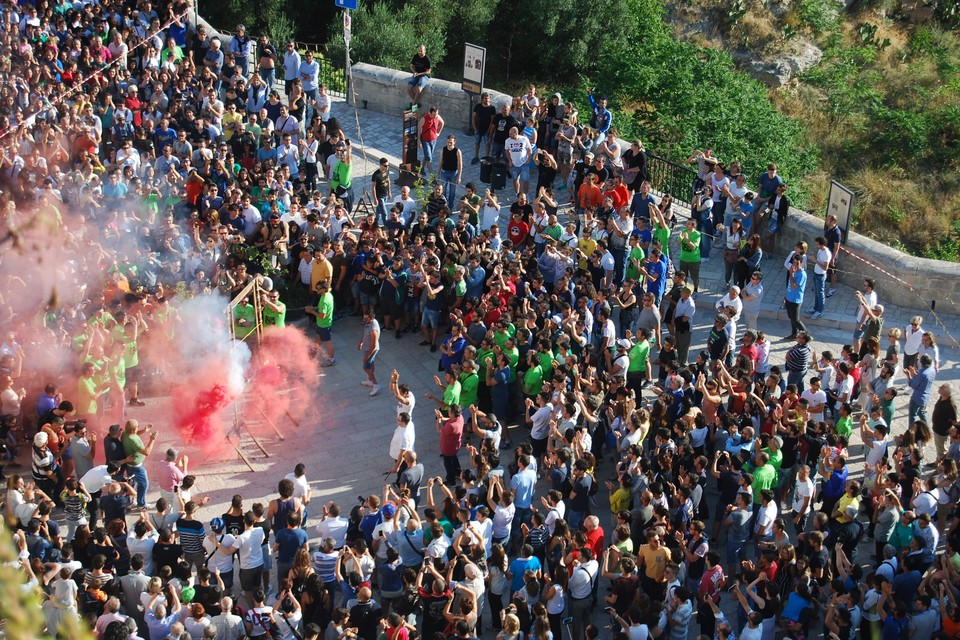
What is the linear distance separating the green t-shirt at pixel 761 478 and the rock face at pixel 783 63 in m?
21.8

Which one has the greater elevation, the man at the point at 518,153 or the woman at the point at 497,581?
the man at the point at 518,153

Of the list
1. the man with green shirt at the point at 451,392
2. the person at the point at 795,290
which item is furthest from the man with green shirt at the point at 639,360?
the person at the point at 795,290

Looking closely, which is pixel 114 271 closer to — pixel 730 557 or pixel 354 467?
pixel 354 467

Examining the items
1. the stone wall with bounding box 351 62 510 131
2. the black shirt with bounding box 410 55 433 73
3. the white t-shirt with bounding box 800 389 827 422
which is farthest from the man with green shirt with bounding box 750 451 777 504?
the black shirt with bounding box 410 55 433 73

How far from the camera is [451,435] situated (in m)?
13.2

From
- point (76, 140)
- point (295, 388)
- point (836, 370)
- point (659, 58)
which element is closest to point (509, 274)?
point (295, 388)

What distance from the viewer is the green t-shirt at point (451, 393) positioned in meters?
13.7

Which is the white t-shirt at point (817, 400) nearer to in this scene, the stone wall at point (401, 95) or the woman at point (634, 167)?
the woman at point (634, 167)

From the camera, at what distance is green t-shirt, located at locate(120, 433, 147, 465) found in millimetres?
12680

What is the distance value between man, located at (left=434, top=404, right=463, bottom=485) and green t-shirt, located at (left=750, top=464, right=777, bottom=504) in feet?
11.5

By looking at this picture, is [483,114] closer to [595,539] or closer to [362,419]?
[362,419]

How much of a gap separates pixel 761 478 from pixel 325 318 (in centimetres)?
686

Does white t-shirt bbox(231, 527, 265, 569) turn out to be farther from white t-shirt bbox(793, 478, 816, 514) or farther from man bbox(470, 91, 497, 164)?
man bbox(470, 91, 497, 164)

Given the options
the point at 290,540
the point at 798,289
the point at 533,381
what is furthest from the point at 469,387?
the point at 798,289
